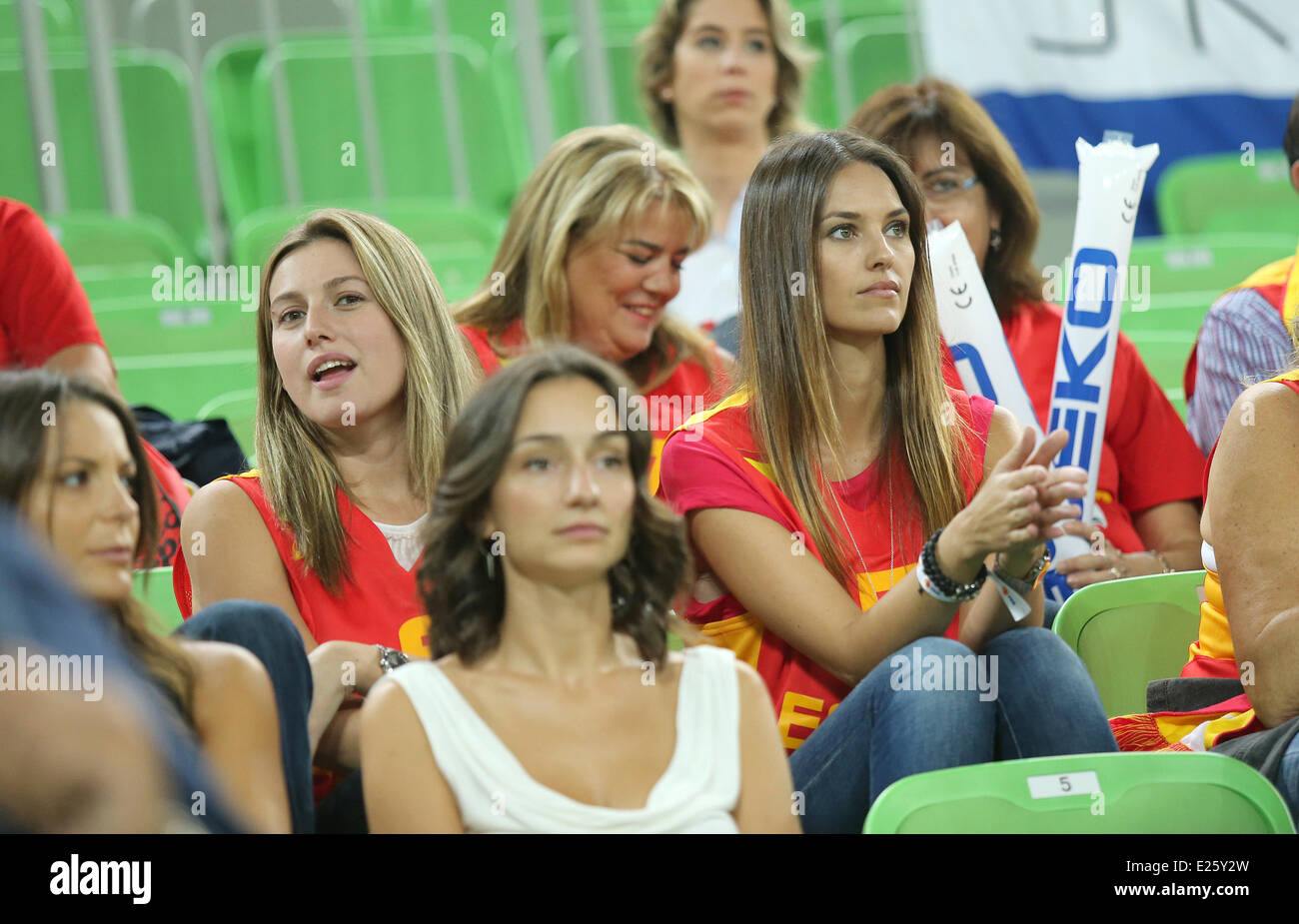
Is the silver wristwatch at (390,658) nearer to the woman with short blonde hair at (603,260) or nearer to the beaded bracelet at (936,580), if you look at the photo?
the beaded bracelet at (936,580)

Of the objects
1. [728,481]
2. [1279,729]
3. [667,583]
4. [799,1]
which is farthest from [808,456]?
[799,1]

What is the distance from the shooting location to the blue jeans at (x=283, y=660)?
1399 millimetres

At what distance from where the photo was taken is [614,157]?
2.37 m

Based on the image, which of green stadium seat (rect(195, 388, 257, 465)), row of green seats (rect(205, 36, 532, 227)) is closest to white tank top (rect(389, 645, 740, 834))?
green stadium seat (rect(195, 388, 257, 465))

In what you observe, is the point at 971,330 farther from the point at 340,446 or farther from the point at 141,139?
the point at 141,139

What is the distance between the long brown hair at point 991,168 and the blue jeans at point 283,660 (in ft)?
4.45

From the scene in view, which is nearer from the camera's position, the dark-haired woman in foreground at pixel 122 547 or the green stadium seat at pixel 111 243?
the dark-haired woman in foreground at pixel 122 547

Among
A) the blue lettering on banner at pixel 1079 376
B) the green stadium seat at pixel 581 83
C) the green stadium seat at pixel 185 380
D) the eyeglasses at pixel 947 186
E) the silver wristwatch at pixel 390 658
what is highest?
the green stadium seat at pixel 581 83

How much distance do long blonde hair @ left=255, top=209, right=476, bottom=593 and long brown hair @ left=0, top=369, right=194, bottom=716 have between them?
1.14 feet

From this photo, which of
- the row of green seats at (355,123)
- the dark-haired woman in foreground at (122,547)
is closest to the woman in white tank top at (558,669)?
the dark-haired woman in foreground at (122,547)

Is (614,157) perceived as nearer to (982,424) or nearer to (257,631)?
(982,424)

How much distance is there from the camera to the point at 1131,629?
6.31ft

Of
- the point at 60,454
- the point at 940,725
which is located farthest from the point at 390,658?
the point at 940,725
